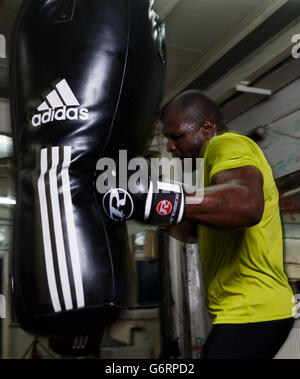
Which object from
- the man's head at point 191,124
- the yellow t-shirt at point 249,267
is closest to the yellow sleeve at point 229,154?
the yellow t-shirt at point 249,267

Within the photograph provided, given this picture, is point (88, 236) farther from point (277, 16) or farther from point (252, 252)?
point (277, 16)

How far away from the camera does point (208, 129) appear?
1.62m

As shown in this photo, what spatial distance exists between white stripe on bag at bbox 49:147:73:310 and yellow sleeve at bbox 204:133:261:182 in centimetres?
38

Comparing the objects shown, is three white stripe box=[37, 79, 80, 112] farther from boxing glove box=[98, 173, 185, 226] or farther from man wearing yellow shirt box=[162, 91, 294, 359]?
man wearing yellow shirt box=[162, 91, 294, 359]

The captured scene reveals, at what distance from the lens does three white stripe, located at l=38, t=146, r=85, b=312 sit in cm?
109

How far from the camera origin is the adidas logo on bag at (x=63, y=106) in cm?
115

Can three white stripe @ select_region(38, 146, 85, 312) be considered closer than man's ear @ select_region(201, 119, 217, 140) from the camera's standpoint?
Yes

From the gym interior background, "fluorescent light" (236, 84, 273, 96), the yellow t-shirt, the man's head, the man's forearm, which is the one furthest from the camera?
"fluorescent light" (236, 84, 273, 96)

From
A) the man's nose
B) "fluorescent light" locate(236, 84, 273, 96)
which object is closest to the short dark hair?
the man's nose

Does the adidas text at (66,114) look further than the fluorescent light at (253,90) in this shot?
No

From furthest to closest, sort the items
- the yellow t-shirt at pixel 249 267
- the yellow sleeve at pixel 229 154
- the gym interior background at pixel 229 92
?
the gym interior background at pixel 229 92
the yellow t-shirt at pixel 249 267
the yellow sleeve at pixel 229 154

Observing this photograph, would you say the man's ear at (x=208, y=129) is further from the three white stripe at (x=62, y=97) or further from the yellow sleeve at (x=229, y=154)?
the three white stripe at (x=62, y=97)

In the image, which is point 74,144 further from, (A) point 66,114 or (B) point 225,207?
(B) point 225,207

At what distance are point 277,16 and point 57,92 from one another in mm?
2449
